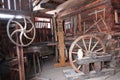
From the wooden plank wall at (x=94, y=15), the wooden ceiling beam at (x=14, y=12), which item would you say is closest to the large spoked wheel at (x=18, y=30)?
the wooden ceiling beam at (x=14, y=12)

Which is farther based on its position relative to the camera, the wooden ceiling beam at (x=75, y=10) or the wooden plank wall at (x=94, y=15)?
the wooden ceiling beam at (x=75, y=10)

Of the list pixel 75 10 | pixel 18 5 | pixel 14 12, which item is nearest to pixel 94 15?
pixel 75 10

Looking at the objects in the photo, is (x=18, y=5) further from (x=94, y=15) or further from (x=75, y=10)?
(x=75, y=10)

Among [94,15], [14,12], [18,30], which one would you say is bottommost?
[18,30]

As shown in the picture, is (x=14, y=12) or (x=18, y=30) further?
(x=14, y=12)

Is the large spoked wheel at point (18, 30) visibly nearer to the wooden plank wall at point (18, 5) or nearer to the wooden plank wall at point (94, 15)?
the wooden plank wall at point (18, 5)

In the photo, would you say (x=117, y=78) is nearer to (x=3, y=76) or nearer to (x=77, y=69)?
(x=77, y=69)

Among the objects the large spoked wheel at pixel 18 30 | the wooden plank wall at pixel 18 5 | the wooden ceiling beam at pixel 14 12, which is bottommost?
the large spoked wheel at pixel 18 30

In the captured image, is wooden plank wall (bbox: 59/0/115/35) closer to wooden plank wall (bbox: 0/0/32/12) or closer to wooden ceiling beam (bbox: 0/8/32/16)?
wooden plank wall (bbox: 0/0/32/12)

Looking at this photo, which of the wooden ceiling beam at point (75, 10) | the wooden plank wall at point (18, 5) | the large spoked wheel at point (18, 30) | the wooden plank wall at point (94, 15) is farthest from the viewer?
the wooden ceiling beam at point (75, 10)

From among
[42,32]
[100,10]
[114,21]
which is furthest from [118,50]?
[42,32]

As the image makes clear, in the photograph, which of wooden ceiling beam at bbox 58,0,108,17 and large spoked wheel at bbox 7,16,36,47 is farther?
wooden ceiling beam at bbox 58,0,108,17

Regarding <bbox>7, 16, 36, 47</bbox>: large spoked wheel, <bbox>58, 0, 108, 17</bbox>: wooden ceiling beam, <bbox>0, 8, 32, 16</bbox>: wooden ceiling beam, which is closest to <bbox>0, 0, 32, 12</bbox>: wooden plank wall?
<bbox>0, 8, 32, 16</bbox>: wooden ceiling beam

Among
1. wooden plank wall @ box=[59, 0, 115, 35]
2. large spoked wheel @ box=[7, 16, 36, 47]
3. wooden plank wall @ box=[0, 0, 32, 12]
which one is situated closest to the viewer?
large spoked wheel @ box=[7, 16, 36, 47]
